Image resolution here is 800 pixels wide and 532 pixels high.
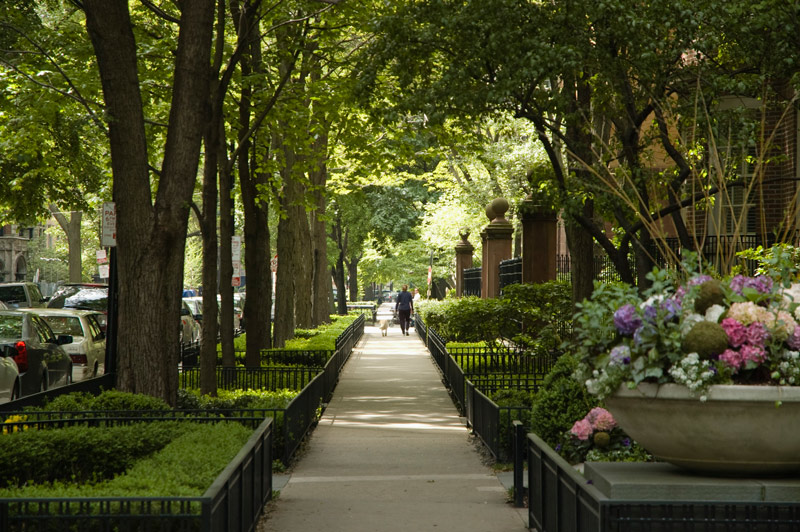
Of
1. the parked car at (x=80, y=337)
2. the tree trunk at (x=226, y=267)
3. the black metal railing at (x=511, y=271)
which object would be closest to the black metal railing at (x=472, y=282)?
the black metal railing at (x=511, y=271)

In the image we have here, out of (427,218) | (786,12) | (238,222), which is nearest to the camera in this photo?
(786,12)

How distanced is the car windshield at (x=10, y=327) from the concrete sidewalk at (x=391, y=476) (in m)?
5.06

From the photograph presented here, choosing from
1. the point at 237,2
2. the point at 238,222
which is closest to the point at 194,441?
the point at 237,2

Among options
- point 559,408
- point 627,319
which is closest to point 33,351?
point 559,408

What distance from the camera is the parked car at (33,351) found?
15.9 meters

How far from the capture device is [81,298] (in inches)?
1175

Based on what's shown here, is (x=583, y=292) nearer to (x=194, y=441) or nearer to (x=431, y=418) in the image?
(x=431, y=418)

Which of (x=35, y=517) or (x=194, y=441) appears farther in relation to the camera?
(x=194, y=441)

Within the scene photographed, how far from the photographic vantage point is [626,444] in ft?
28.7

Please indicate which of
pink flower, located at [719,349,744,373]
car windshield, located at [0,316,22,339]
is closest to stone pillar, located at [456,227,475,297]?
car windshield, located at [0,316,22,339]

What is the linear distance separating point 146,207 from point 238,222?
42804mm

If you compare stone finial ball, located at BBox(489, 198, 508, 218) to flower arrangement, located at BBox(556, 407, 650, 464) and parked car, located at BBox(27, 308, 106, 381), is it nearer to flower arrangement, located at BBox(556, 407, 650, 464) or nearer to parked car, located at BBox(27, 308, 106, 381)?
parked car, located at BBox(27, 308, 106, 381)

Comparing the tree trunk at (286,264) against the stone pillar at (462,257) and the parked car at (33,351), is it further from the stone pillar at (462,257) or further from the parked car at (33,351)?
the stone pillar at (462,257)

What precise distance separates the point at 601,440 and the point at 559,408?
1.38 m
